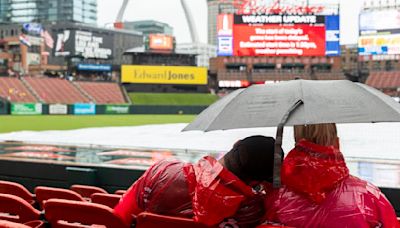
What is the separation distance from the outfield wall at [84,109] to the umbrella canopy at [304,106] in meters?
44.6

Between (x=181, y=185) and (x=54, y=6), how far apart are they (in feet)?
547

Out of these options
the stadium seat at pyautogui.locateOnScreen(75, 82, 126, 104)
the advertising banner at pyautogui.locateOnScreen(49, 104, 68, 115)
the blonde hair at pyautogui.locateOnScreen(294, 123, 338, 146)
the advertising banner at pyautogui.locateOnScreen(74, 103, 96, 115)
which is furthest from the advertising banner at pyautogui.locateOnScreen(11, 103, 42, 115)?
the blonde hair at pyautogui.locateOnScreen(294, 123, 338, 146)

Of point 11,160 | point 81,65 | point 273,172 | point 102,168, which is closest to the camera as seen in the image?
point 273,172

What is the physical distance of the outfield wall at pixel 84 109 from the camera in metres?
45.7

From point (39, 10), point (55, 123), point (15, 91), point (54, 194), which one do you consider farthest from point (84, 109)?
point (39, 10)

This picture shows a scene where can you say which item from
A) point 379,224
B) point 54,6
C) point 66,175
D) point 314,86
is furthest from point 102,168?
point 54,6

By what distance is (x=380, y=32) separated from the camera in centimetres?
5928

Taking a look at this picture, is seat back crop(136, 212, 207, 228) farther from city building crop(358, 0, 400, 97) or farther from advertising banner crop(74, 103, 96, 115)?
city building crop(358, 0, 400, 97)

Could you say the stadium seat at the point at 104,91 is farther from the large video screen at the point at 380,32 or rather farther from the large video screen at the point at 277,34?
the large video screen at the point at 380,32

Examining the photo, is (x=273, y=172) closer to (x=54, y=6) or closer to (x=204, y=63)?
(x=54, y=6)

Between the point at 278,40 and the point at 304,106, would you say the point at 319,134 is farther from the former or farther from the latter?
the point at 278,40

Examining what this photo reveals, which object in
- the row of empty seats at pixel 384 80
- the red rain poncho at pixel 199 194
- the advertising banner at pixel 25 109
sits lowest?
the advertising banner at pixel 25 109

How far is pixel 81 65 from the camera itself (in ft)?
253

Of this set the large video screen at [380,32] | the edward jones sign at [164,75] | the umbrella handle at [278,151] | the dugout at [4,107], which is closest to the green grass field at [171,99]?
the edward jones sign at [164,75]
